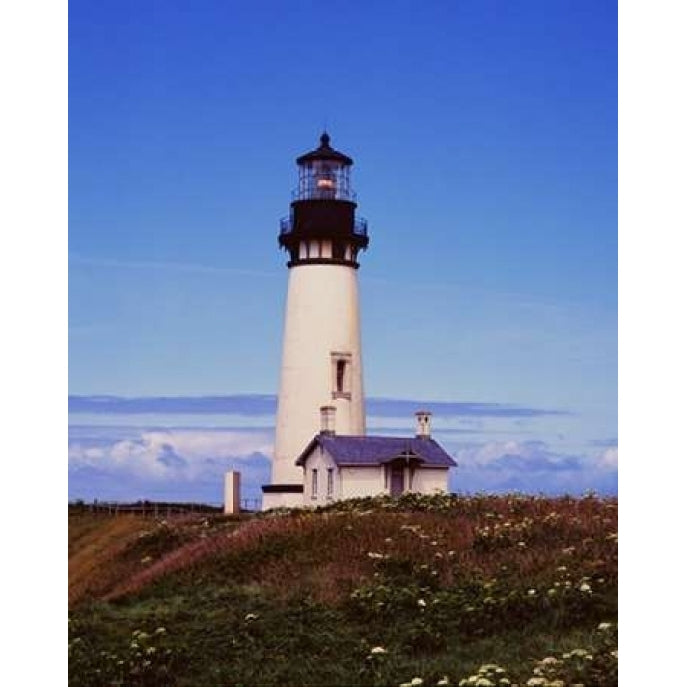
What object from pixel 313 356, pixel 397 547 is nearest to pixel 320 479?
pixel 313 356

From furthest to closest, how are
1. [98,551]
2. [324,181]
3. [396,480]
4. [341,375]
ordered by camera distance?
[341,375]
[396,480]
[324,181]
[98,551]

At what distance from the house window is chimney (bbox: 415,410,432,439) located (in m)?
4.40

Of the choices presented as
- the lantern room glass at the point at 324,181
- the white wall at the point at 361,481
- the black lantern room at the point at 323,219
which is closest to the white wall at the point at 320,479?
the white wall at the point at 361,481

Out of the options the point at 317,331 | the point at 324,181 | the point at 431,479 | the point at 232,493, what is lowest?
the point at 232,493

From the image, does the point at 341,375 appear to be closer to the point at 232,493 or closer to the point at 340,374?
the point at 340,374

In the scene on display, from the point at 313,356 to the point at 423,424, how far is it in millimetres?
6004

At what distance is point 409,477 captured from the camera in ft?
78.5

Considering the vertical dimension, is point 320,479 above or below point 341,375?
below

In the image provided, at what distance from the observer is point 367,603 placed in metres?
14.1

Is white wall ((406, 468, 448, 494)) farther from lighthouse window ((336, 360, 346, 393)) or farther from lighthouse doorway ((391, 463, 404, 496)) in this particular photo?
lighthouse window ((336, 360, 346, 393))

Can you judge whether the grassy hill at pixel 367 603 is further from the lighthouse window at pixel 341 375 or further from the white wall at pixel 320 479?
the lighthouse window at pixel 341 375
